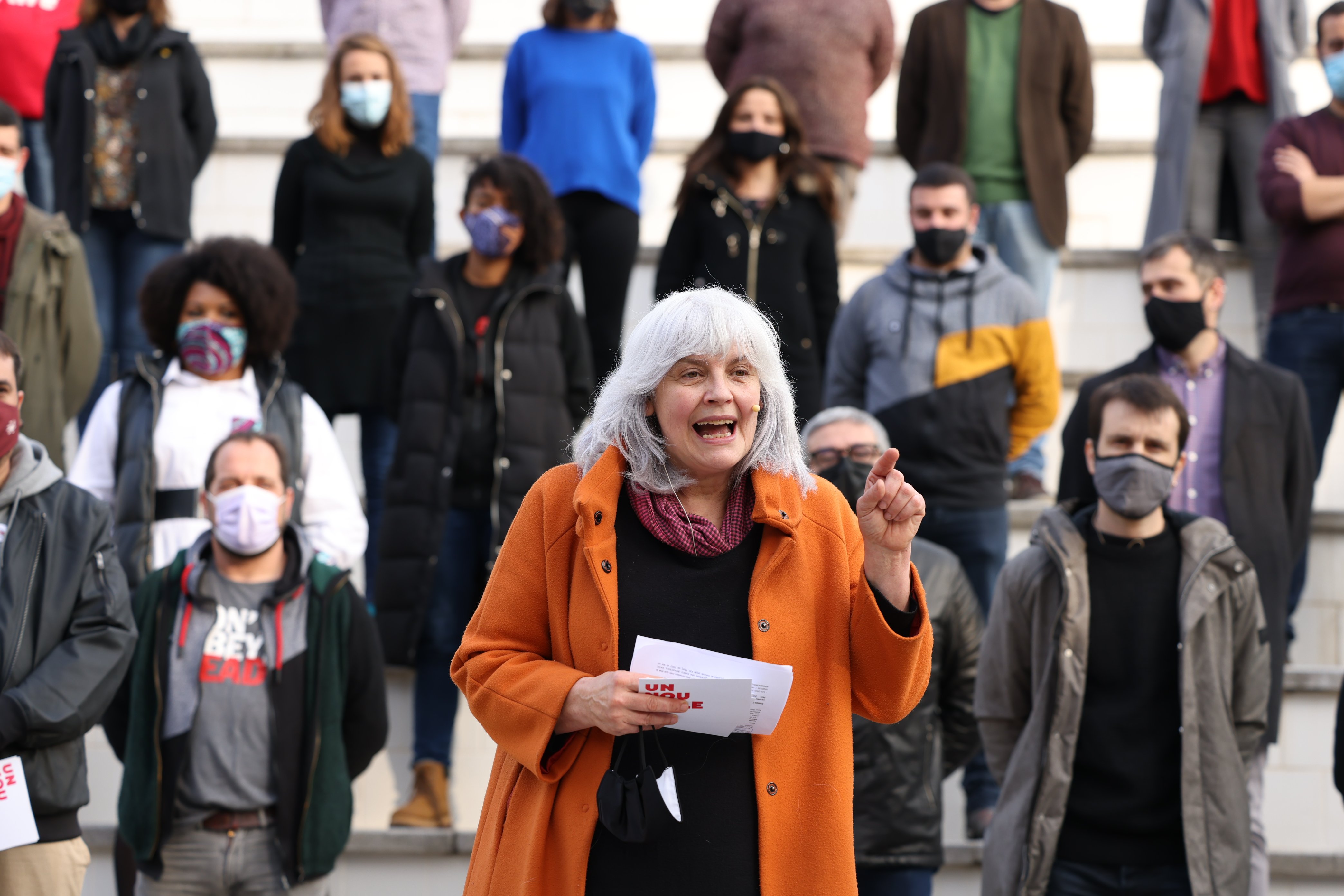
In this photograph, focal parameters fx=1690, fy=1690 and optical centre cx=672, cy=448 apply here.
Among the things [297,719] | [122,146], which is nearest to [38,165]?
[122,146]

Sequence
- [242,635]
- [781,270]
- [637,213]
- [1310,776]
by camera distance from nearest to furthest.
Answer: [242,635], [1310,776], [781,270], [637,213]

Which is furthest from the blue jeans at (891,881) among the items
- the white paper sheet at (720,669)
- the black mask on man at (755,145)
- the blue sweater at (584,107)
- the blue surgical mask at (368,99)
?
the blue surgical mask at (368,99)

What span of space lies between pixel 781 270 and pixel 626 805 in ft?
13.1

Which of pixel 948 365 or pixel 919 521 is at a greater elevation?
pixel 948 365

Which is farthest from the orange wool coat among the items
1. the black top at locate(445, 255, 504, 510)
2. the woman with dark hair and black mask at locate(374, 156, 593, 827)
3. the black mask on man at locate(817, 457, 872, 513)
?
the black top at locate(445, 255, 504, 510)

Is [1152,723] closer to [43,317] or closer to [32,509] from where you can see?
[32,509]

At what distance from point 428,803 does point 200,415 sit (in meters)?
1.45

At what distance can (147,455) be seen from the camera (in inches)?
200

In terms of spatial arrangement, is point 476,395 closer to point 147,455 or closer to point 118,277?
point 147,455

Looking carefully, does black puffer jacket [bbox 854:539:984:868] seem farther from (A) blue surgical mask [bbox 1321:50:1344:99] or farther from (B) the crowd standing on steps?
(A) blue surgical mask [bbox 1321:50:1344:99]

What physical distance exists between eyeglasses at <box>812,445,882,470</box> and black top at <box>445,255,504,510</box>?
133 centimetres

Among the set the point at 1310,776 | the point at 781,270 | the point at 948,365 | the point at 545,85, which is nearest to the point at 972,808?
the point at 1310,776

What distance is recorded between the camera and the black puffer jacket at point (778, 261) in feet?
21.1

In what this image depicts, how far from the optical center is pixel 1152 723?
163 inches
